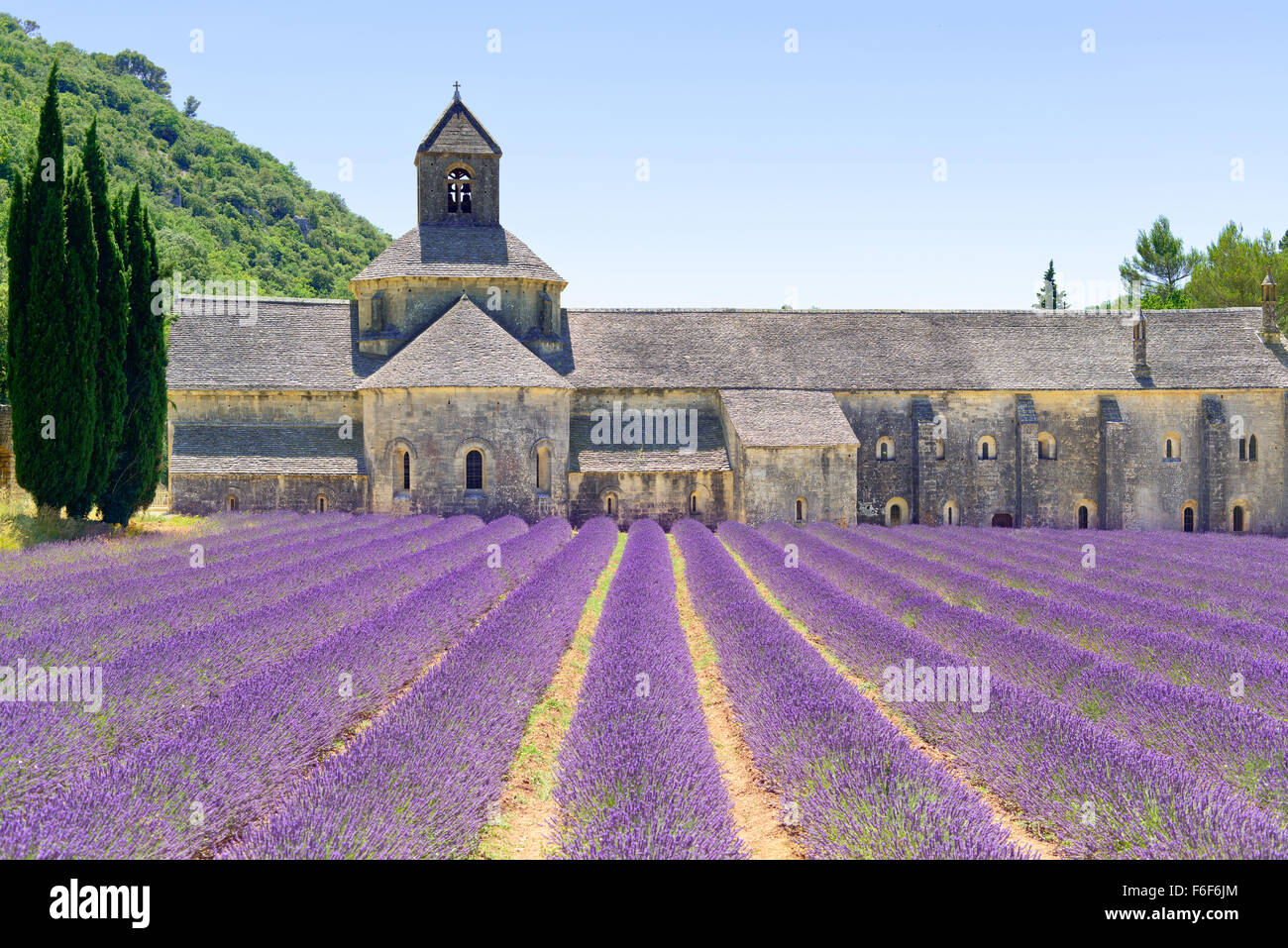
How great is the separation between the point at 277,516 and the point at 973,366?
24009 millimetres

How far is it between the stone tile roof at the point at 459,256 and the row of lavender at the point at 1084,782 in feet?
83.2

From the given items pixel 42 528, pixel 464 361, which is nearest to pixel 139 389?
pixel 42 528

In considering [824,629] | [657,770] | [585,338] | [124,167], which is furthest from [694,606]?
[124,167]

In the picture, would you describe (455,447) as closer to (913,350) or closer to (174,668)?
(913,350)

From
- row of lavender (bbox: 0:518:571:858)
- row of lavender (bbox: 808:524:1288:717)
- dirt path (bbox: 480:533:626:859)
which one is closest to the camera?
row of lavender (bbox: 0:518:571:858)

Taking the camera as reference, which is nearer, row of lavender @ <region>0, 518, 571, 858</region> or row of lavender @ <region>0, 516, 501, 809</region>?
row of lavender @ <region>0, 518, 571, 858</region>

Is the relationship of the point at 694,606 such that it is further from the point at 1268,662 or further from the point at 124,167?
the point at 124,167

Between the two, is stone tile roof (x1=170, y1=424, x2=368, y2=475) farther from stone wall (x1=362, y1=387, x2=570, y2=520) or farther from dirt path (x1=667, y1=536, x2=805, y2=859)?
dirt path (x1=667, y1=536, x2=805, y2=859)

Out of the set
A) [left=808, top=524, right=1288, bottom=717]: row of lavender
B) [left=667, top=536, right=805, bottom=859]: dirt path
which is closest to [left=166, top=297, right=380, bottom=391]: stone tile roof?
[left=808, top=524, right=1288, bottom=717]: row of lavender

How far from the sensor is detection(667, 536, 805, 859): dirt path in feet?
16.4

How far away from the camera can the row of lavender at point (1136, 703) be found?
528cm

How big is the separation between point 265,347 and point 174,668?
84.5ft

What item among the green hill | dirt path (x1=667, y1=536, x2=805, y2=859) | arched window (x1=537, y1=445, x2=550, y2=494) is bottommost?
dirt path (x1=667, y1=536, x2=805, y2=859)

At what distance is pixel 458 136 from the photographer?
1293 inches
